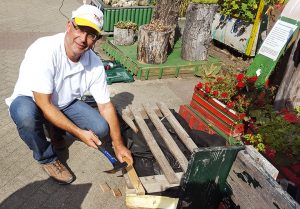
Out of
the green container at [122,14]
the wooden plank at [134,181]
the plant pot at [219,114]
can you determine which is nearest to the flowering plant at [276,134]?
the plant pot at [219,114]

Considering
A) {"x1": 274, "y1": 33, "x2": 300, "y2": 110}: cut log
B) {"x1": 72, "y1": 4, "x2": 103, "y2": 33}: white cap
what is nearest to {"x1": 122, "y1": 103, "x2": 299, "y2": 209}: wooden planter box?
{"x1": 72, "y1": 4, "x2": 103, "y2": 33}: white cap

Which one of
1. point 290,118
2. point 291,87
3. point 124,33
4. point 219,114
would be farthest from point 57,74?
point 124,33

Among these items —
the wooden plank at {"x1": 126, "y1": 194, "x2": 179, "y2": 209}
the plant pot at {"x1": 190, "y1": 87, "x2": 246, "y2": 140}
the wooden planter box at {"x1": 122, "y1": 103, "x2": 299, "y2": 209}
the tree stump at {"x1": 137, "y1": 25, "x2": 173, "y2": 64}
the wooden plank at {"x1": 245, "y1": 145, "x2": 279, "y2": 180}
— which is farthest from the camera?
the tree stump at {"x1": 137, "y1": 25, "x2": 173, "y2": 64}

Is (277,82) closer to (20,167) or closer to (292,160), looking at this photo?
(292,160)

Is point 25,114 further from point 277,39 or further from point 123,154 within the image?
point 277,39

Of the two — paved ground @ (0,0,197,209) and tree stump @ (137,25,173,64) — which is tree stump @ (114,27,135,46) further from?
paved ground @ (0,0,197,209)

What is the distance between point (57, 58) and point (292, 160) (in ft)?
7.96

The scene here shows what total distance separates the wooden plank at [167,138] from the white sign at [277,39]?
1.86 m

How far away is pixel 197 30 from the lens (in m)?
6.06

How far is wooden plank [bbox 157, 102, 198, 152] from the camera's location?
3255 millimetres

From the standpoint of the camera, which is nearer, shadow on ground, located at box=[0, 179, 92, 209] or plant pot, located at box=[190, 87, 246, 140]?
shadow on ground, located at box=[0, 179, 92, 209]

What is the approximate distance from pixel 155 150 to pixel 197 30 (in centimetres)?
356

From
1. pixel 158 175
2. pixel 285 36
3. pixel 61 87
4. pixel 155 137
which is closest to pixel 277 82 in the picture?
pixel 285 36

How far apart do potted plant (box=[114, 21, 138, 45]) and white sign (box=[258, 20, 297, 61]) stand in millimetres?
2980
